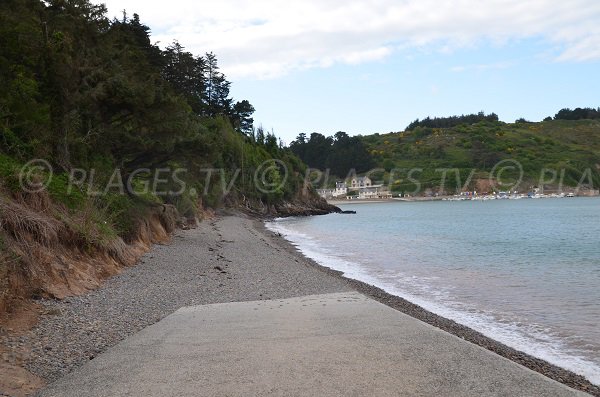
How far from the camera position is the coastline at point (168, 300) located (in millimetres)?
7707

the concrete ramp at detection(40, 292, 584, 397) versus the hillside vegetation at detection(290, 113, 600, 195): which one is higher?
the hillside vegetation at detection(290, 113, 600, 195)

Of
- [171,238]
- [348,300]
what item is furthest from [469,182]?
[348,300]

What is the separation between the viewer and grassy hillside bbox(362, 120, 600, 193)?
159375mm

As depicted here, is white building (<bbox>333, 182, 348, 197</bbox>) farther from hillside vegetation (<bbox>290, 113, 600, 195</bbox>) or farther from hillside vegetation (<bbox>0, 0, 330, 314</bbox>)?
hillside vegetation (<bbox>0, 0, 330, 314</bbox>)

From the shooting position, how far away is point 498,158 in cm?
16688

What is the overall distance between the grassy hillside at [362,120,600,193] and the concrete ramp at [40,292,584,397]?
160 metres

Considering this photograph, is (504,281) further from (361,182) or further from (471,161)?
(471,161)

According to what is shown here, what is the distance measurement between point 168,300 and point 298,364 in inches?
237

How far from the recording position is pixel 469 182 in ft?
537

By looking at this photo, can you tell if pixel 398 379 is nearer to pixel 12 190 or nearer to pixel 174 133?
pixel 12 190

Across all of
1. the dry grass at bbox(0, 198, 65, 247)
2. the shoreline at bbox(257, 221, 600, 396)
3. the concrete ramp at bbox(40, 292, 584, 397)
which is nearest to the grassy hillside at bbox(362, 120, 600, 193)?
the shoreline at bbox(257, 221, 600, 396)

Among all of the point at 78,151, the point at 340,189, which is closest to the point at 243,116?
the point at 78,151

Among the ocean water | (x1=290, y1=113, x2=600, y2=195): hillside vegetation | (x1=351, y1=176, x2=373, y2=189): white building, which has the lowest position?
the ocean water

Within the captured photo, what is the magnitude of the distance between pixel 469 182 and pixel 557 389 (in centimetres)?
16455
